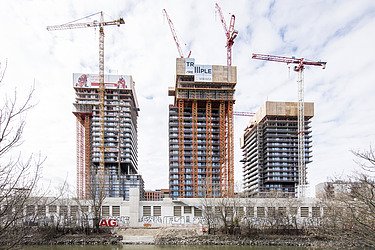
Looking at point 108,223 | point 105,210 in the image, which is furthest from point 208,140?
point 108,223

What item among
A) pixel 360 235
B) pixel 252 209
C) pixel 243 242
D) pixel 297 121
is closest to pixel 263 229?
pixel 243 242

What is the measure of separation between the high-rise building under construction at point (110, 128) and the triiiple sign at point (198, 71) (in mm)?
22677

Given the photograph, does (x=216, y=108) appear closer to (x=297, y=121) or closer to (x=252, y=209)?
(x=297, y=121)

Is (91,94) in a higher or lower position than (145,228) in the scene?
higher

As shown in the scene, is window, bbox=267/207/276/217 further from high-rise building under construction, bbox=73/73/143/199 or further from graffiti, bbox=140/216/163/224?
high-rise building under construction, bbox=73/73/143/199

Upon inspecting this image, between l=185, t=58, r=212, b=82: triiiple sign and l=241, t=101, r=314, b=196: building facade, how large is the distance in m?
25.8

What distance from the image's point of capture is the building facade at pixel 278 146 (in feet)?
364

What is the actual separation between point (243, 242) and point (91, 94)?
86886mm

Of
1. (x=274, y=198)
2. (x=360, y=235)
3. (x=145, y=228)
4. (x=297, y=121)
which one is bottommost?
(x=145, y=228)

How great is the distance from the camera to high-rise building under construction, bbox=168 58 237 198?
10062 cm

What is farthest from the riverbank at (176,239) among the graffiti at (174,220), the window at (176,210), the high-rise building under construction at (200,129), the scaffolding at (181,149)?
the high-rise building under construction at (200,129)

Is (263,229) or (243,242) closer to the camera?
(243,242)

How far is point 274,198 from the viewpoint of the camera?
48.8 m

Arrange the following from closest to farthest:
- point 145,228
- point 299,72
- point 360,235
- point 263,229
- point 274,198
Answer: point 360,235, point 263,229, point 145,228, point 274,198, point 299,72
